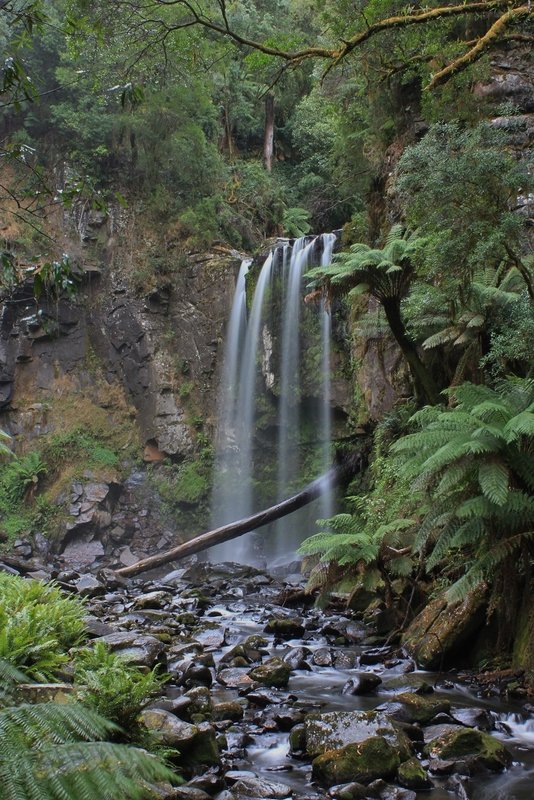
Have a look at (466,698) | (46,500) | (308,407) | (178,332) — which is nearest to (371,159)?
(308,407)

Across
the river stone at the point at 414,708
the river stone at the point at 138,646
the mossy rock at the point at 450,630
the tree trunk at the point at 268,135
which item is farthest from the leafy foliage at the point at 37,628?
the tree trunk at the point at 268,135

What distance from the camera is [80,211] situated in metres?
20.0

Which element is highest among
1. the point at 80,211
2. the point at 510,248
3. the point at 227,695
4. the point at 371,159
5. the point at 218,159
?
the point at 218,159

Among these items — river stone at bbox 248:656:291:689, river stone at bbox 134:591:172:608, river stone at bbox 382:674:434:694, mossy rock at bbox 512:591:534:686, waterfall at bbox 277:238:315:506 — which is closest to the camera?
mossy rock at bbox 512:591:534:686

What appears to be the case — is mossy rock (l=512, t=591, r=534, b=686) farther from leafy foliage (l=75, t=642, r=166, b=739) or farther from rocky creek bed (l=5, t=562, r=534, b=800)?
leafy foliage (l=75, t=642, r=166, b=739)

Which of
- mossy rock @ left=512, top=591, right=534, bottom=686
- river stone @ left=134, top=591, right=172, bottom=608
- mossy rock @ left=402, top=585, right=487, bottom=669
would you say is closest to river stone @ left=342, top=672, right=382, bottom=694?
mossy rock @ left=402, top=585, right=487, bottom=669

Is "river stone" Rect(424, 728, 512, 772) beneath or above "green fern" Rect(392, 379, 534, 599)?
beneath

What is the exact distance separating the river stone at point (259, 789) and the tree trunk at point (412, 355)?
21.4 feet

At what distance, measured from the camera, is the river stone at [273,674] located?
219 inches

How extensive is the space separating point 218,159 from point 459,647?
18724mm

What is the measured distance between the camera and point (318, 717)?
4.16m

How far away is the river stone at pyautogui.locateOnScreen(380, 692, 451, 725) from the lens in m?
4.42

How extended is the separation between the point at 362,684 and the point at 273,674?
83 cm

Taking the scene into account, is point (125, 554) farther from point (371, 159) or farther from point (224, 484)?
point (371, 159)
